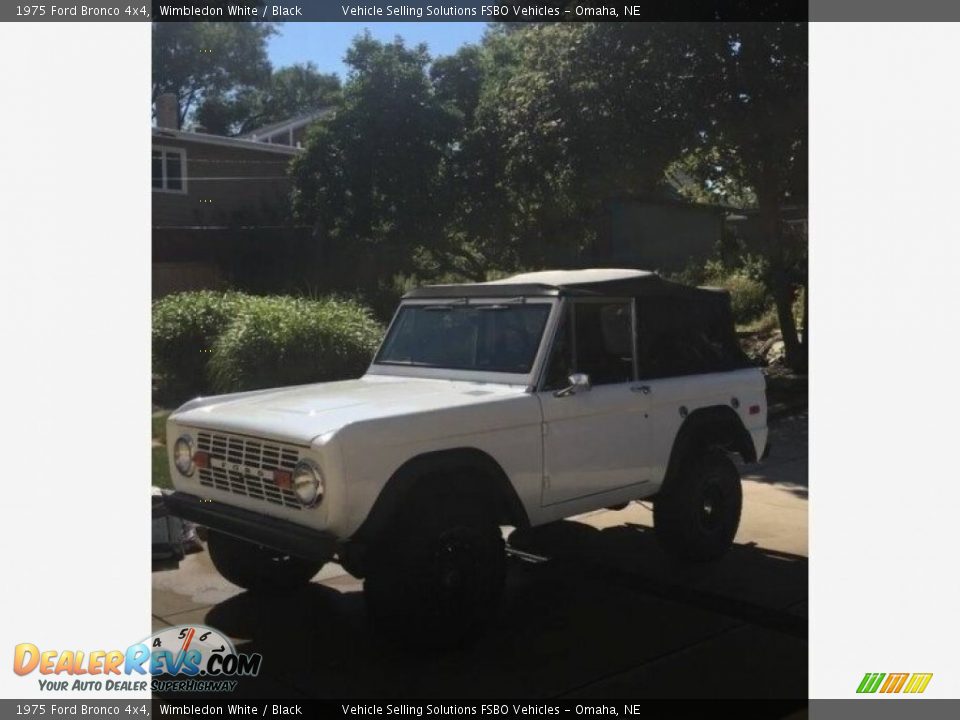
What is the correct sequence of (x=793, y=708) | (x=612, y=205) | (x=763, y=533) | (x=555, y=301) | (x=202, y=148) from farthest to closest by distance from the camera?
(x=202, y=148) < (x=612, y=205) < (x=763, y=533) < (x=555, y=301) < (x=793, y=708)

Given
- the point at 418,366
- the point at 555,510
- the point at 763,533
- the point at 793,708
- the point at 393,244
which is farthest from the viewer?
the point at 393,244

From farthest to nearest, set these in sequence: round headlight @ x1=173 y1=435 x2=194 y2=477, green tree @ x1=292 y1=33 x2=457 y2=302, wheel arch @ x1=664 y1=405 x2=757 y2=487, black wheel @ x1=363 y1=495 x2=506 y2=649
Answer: green tree @ x1=292 y1=33 x2=457 y2=302 → wheel arch @ x1=664 y1=405 x2=757 y2=487 → round headlight @ x1=173 y1=435 x2=194 y2=477 → black wheel @ x1=363 y1=495 x2=506 y2=649

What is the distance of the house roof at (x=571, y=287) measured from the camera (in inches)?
226

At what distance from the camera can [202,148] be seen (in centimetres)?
2383

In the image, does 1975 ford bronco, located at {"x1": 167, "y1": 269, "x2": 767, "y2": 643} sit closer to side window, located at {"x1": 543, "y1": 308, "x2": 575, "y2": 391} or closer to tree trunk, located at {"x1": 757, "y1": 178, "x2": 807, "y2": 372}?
side window, located at {"x1": 543, "y1": 308, "x2": 575, "y2": 391}

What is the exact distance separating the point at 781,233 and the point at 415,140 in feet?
24.5

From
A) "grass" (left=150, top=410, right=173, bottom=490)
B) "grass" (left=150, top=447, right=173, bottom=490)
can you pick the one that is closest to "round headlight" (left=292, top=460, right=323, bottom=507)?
"grass" (left=150, top=410, right=173, bottom=490)

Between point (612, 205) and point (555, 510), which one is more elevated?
point (612, 205)

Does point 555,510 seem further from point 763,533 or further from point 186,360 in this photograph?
point 186,360

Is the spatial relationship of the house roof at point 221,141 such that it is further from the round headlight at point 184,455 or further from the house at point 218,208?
the round headlight at point 184,455

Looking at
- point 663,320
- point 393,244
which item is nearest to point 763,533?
point 663,320

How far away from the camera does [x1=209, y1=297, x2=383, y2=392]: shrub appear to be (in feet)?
38.4
